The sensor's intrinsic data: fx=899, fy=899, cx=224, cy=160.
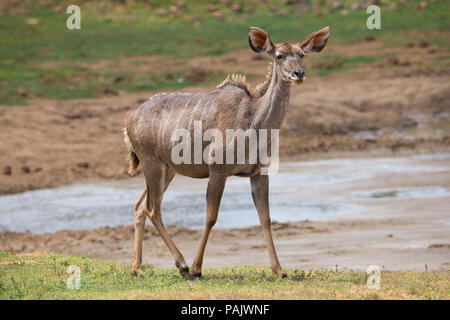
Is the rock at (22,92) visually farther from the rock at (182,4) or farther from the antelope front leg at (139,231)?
the antelope front leg at (139,231)

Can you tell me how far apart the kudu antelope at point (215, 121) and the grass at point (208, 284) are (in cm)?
38

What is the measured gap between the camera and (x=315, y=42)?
10047mm

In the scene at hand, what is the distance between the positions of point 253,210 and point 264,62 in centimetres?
1471

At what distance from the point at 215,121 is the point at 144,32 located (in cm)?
2631

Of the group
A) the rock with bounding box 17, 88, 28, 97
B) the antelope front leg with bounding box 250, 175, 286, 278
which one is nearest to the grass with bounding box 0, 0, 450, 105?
the rock with bounding box 17, 88, 28, 97

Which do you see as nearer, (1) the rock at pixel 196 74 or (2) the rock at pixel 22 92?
(2) the rock at pixel 22 92

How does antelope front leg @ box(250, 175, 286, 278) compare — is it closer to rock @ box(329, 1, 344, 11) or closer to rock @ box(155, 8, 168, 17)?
rock @ box(155, 8, 168, 17)

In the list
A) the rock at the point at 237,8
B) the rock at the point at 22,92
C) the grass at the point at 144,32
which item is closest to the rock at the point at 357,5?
the grass at the point at 144,32

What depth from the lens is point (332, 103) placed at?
2617 centimetres

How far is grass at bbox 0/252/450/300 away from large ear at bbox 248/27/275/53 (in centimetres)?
249

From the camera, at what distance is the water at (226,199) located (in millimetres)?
16594

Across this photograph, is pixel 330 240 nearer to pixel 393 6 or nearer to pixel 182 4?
pixel 393 6

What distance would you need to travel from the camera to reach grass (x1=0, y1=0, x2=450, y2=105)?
1150 inches

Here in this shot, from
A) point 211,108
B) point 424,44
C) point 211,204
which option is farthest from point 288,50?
point 424,44
